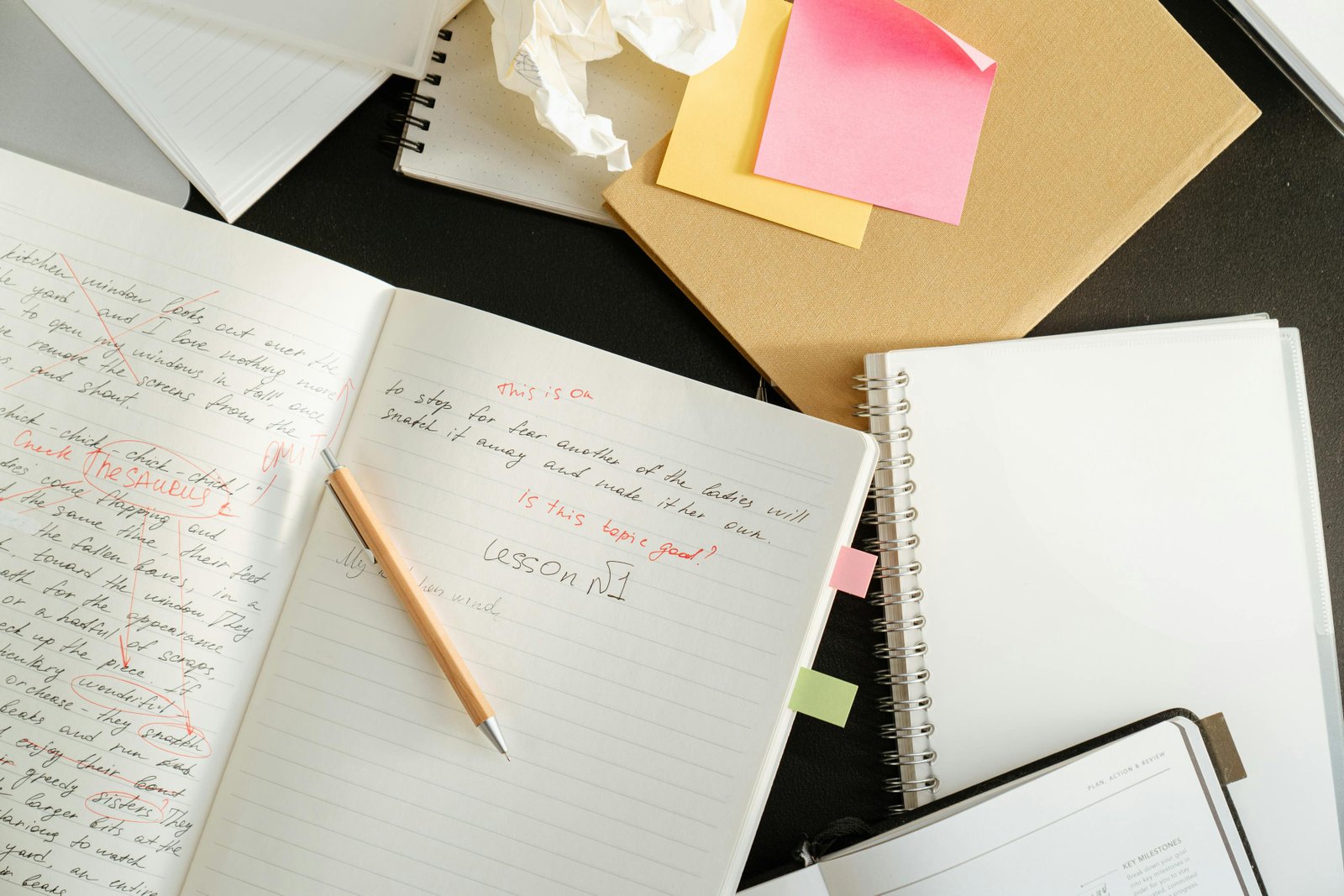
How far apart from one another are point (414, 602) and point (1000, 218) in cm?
54

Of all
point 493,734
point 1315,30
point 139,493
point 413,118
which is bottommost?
point 493,734

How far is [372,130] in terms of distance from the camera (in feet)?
2.43

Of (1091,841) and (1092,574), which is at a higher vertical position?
(1092,574)

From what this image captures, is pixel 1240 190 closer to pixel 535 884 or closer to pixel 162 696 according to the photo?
pixel 535 884

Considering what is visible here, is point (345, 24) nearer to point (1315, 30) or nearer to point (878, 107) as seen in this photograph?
point (878, 107)

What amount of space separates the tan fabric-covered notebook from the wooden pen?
0.30m

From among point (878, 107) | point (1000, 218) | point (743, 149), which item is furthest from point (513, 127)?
point (1000, 218)

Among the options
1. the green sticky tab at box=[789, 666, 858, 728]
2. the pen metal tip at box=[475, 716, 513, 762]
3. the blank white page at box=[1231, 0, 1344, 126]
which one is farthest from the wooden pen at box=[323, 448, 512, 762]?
the blank white page at box=[1231, 0, 1344, 126]

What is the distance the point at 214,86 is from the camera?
72cm

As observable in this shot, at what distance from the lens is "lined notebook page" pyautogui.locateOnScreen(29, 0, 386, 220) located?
71 centimetres

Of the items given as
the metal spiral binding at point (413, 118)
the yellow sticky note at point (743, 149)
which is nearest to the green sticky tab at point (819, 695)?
the yellow sticky note at point (743, 149)

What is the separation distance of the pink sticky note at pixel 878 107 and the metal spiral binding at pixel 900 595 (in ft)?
0.54

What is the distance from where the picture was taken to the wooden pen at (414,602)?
590mm

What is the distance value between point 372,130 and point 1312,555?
842mm
